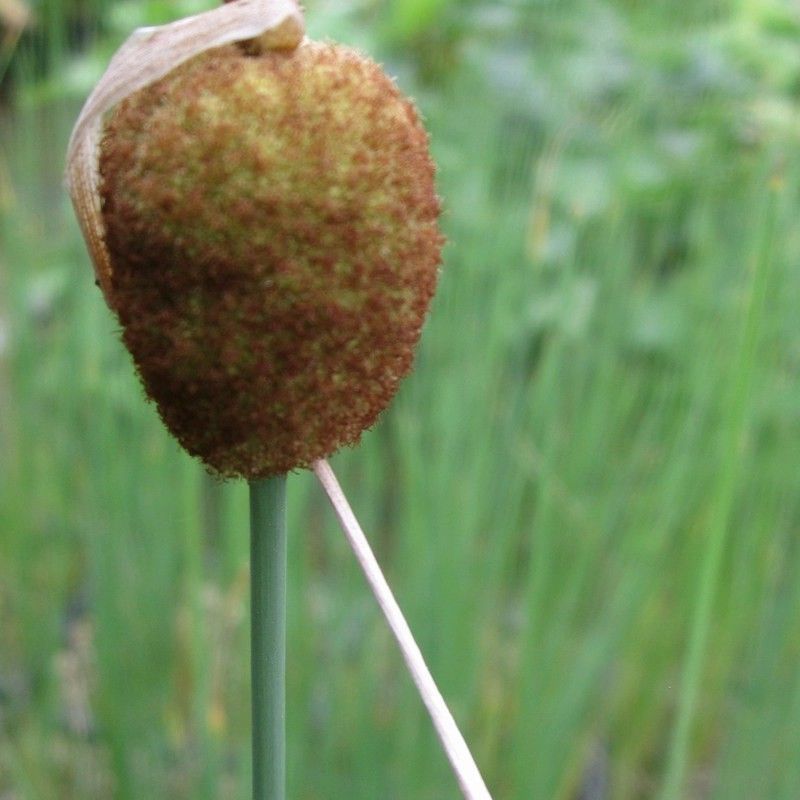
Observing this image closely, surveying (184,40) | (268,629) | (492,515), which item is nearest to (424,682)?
(268,629)

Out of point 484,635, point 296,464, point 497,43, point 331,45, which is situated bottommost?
point 484,635

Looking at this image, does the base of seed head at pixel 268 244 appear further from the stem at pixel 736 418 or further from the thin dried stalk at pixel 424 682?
the stem at pixel 736 418

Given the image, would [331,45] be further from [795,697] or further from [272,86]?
[795,697]

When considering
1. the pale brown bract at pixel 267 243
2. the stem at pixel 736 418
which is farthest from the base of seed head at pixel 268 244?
the stem at pixel 736 418

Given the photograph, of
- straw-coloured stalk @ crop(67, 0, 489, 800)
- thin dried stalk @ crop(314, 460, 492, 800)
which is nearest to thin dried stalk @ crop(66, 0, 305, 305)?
straw-coloured stalk @ crop(67, 0, 489, 800)

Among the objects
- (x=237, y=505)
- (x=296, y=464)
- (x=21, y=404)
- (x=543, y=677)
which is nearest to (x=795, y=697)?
(x=543, y=677)

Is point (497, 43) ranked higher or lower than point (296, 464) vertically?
higher
